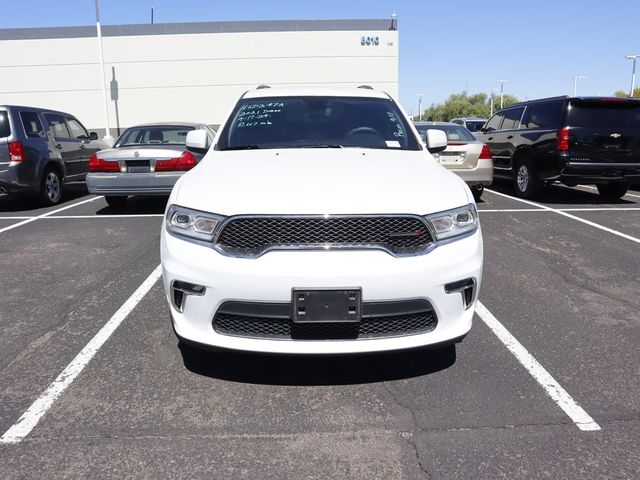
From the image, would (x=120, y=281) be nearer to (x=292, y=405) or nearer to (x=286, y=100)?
(x=286, y=100)

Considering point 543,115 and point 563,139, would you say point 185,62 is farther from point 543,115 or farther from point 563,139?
point 563,139

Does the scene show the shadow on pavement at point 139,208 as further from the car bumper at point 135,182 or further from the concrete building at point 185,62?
the concrete building at point 185,62

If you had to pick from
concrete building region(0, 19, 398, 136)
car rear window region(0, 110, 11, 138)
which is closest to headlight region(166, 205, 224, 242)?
car rear window region(0, 110, 11, 138)

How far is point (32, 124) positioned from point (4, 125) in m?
0.58

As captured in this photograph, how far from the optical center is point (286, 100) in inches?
179

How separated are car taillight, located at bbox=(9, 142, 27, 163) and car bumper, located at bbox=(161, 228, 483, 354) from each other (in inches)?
281

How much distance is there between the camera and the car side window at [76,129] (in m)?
10.6

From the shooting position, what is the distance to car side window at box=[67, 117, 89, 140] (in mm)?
10555

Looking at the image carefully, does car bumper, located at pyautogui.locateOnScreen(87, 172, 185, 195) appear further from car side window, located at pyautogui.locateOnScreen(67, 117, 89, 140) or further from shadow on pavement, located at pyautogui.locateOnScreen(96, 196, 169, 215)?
car side window, located at pyautogui.locateOnScreen(67, 117, 89, 140)

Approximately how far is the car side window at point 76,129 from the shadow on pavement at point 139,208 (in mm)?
1937

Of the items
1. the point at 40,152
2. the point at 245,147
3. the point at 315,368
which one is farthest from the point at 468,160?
the point at 40,152

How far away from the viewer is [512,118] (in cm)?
1094

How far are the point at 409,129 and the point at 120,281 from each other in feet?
9.82

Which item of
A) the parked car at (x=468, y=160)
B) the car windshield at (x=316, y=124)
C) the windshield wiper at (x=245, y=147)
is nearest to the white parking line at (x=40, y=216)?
the car windshield at (x=316, y=124)
